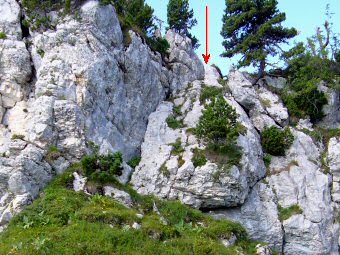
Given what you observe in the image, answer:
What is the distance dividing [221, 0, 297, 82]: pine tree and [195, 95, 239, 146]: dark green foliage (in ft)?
34.0

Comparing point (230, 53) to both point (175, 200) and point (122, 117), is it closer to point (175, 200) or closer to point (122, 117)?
point (122, 117)

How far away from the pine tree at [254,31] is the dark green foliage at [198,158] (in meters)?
12.2

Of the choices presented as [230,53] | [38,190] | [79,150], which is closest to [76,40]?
[79,150]

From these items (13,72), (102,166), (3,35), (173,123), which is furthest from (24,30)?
(102,166)

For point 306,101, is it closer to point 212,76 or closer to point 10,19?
point 212,76

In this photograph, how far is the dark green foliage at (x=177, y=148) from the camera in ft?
92.2

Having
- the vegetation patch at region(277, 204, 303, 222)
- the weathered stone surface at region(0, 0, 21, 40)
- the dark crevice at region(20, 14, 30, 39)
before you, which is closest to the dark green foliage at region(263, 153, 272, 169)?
the vegetation patch at region(277, 204, 303, 222)

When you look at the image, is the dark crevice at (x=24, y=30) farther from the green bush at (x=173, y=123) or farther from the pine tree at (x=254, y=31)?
the pine tree at (x=254, y=31)

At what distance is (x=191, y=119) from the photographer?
3111 centimetres

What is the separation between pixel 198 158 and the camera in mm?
27047

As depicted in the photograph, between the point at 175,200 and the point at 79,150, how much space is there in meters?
6.21

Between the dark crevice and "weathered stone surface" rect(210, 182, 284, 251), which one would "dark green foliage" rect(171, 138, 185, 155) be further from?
the dark crevice

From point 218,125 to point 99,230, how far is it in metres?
11.1

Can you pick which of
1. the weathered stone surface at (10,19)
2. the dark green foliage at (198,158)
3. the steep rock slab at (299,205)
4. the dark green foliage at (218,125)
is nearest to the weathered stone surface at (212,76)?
the dark green foliage at (218,125)
